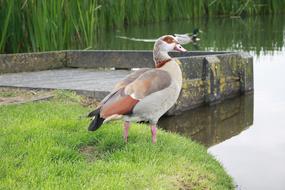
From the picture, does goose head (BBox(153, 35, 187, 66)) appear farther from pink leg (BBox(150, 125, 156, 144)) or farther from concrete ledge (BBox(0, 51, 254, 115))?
concrete ledge (BBox(0, 51, 254, 115))

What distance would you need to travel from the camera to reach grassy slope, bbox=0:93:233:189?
4.03 metres

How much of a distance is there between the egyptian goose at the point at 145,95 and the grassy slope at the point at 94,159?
252 millimetres

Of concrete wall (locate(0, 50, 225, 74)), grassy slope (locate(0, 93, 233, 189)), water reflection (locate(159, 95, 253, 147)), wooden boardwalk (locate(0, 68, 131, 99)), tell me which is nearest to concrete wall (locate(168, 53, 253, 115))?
water reflection (locate(159, 95, 253, 147))

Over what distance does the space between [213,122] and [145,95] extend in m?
3.31

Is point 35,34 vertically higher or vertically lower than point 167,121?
higher

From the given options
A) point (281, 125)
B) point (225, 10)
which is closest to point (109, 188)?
point (281, 125)

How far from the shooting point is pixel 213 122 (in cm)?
778

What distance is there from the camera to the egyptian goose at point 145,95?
14.8ft

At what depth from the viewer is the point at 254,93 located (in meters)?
9.66

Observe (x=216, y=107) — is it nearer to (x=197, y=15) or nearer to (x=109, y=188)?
(x=109, y=188)

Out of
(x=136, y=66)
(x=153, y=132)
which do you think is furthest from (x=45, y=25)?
(x=153, y=132)

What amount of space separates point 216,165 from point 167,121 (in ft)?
8.40

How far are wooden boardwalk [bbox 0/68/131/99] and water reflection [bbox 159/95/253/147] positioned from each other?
0.96m

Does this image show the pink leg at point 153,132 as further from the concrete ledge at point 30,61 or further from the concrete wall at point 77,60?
the concrete ledge at point 30,61
